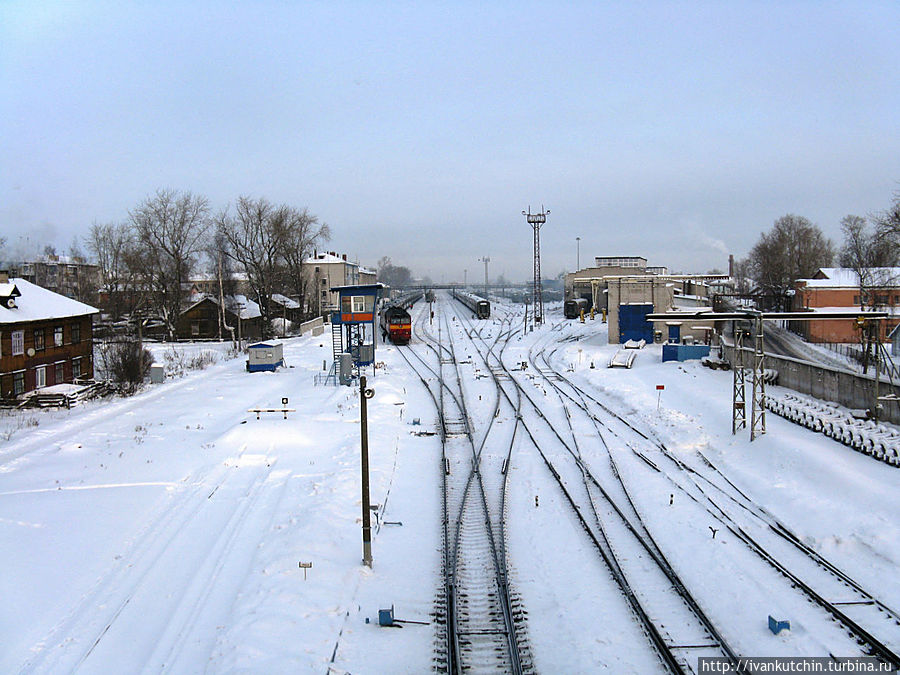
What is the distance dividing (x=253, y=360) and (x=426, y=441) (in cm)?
1589

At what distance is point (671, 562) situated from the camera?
9703mm

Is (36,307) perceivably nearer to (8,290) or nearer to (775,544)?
(8,290)

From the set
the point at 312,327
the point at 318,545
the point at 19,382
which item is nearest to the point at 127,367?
the point at 19,382

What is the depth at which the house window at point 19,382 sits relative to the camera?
914 inches

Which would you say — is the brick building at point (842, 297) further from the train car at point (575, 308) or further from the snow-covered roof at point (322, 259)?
the snow-covered roof at point (322, 259)

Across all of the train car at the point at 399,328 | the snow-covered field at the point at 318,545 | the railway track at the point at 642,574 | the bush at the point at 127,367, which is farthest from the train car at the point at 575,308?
the railway track at the point at 642,574

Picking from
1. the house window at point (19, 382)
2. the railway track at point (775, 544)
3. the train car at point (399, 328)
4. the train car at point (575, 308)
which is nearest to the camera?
the railway track at point (775, 544)

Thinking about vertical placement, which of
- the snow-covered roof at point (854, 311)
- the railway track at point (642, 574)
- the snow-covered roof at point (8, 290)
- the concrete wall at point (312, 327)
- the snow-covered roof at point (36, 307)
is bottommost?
the railway track at point (642, 574)

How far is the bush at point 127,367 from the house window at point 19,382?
327cm

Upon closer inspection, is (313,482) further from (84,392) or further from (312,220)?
(312,220)

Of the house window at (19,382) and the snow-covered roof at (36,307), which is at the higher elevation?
the snow-covered roof at (36,307)

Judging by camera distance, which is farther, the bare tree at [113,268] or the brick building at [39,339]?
the bare tree at [113,268]

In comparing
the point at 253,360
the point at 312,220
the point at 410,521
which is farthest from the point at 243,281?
the point at 410,521

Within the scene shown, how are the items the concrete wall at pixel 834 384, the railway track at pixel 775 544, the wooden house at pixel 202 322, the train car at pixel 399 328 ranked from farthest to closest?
the wooden house at pixel 202 322 < the train car at pixel 399 328 < the concrete wall at pixel 834 384 < the railway track at pixel 775 544
